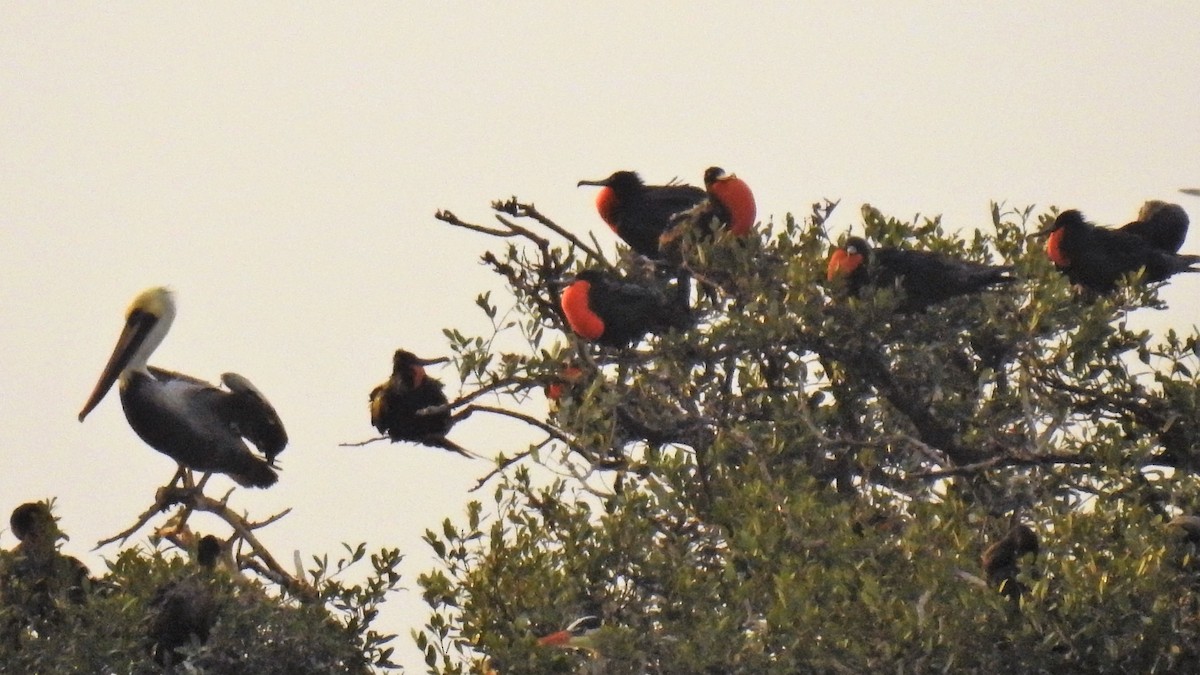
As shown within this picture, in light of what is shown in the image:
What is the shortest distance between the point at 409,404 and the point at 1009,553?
161 inches

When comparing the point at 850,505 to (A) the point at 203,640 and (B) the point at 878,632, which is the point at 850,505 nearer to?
(B) the point at 878,632

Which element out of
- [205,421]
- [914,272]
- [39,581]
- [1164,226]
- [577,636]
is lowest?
Result: [577,636]

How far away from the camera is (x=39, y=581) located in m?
7.25

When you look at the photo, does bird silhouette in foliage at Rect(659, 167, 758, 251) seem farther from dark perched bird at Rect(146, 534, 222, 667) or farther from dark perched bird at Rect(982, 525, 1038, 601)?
dark perched bird at Rect(146, 534, 222, 667)

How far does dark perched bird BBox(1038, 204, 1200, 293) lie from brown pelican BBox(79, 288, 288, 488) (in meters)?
4.20

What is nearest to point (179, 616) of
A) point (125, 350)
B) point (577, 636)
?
point (577, 636)

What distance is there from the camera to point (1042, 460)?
7.11 metres

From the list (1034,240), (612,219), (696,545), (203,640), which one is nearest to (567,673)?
(696,545)

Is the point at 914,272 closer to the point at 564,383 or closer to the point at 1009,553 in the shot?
the point at 564,383

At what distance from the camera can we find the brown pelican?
31.9 ft

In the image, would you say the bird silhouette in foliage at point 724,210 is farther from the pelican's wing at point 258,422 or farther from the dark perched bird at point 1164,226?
the pelican's wing at point 258,422

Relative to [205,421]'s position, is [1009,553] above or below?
below

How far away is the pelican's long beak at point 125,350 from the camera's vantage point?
1066cm

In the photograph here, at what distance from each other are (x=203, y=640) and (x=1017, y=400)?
343cm
